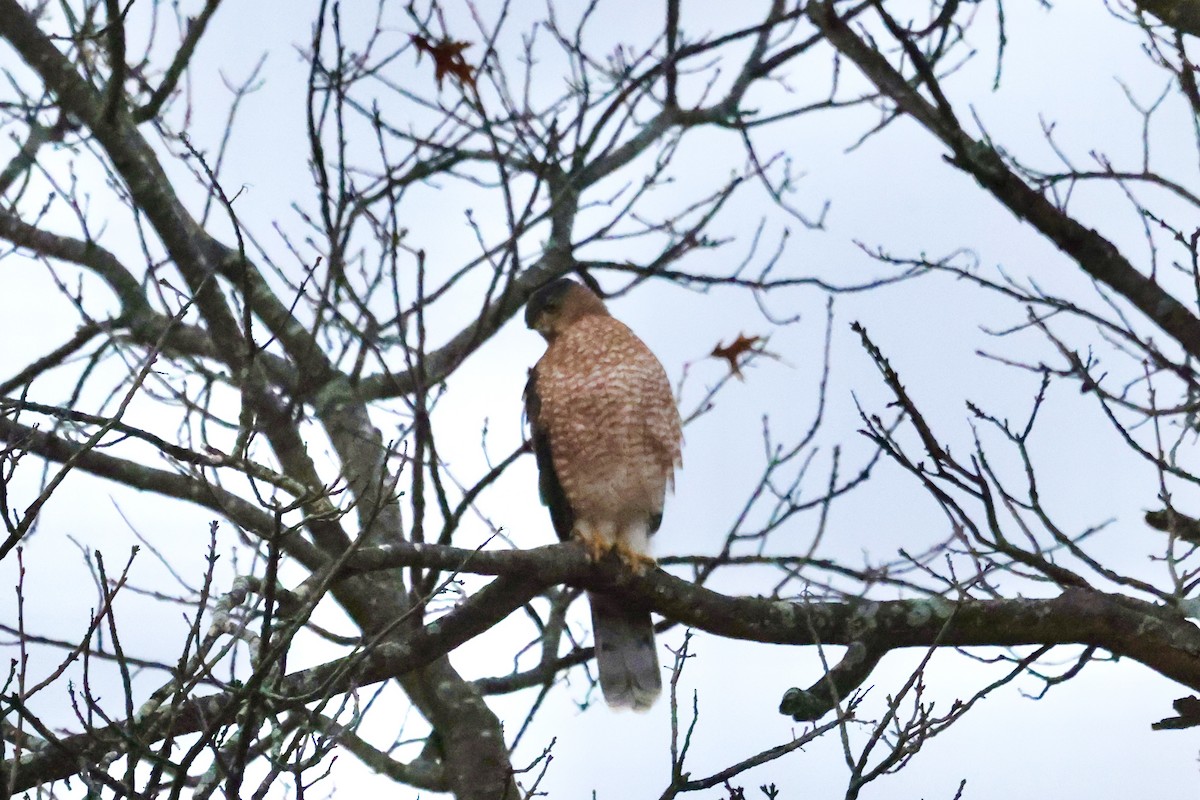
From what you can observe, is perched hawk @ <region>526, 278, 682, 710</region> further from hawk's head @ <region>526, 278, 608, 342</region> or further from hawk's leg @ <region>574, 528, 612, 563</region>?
hawk's head @ <region>526, 278, 608, 342</region>

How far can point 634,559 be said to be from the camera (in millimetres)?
4422

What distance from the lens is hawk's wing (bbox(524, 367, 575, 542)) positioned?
5.17m

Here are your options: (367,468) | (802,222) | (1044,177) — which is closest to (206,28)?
(367,468)

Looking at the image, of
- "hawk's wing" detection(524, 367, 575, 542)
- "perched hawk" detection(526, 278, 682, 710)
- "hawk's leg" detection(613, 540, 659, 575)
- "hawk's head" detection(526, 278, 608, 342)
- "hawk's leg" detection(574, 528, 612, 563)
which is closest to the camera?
"hawk's leg" detection(613, 540, 659, 575)

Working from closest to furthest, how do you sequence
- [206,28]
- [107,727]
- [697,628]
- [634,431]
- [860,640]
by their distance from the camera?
1. [107,727]
2. [860,640]
3. [697,628]
4. [634,431]
5. [206,28]

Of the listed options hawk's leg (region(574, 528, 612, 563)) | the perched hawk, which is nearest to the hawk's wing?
the perched hawk

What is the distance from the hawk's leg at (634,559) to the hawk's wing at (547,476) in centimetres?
56

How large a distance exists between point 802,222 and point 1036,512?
347cm

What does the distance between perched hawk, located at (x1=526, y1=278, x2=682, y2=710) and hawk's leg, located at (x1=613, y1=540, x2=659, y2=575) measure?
0.33 metres

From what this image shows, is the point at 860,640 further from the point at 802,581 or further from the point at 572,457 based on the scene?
the point at 572,457

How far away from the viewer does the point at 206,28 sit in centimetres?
546

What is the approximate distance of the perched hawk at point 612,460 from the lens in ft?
16.4

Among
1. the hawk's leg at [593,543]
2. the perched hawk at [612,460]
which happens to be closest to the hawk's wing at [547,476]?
the perched hawk at [612,460]

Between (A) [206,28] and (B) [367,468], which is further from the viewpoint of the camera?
(A) [206,28]
